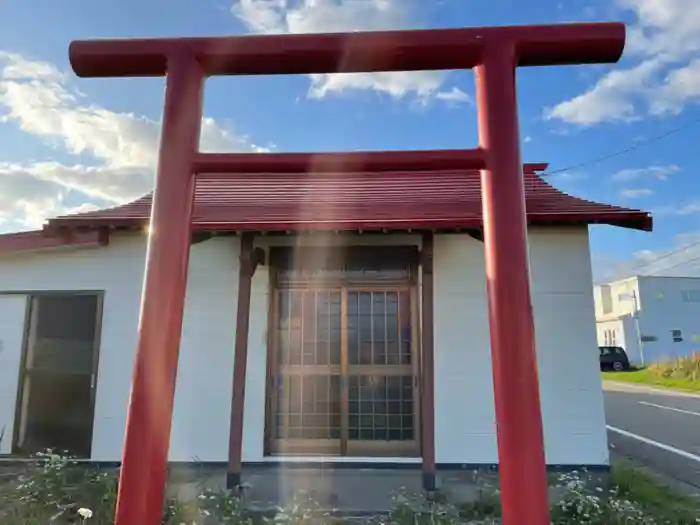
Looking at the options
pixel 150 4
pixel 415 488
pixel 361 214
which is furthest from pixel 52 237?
pixel 415 488

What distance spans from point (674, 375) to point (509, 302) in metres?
22.0

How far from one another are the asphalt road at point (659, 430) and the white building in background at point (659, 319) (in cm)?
1759

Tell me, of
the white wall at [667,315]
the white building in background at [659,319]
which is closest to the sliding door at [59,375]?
the white building in background at [659,319]

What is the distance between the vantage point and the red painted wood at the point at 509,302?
60.8 inches

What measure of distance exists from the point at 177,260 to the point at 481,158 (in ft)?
3.86

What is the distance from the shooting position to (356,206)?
221 inches

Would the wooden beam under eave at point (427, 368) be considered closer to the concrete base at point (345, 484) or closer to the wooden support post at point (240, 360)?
the concrete base at point (345, 484)

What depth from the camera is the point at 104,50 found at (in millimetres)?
1984

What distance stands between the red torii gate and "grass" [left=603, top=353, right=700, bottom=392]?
60.8 feet

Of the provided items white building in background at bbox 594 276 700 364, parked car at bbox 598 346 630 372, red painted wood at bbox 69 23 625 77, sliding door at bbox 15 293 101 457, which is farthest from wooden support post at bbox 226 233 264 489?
white building in background at bbox 594 276 700 364

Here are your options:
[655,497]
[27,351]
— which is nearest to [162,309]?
[655,497]

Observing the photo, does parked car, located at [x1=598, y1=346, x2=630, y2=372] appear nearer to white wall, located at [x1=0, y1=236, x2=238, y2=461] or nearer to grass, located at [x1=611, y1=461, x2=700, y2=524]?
grass, located at [x1=611, y1=461, x2=700, y2=524]

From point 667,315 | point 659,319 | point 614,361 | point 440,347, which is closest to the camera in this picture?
point 440,347

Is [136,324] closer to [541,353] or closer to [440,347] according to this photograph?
[440,347]
